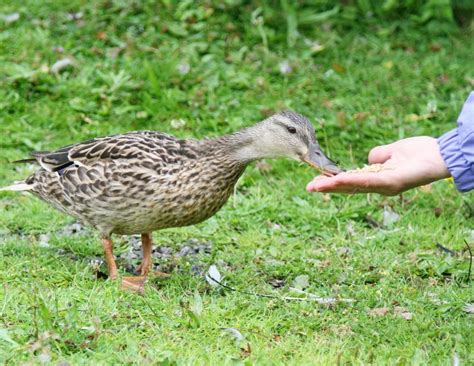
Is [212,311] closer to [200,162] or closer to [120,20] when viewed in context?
[200,162]

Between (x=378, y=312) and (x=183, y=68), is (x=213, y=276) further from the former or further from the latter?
(x=183, y=68)

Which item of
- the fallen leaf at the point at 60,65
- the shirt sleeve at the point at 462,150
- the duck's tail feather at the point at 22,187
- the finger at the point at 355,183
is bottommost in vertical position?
the fallen leaf at the point at 60,65

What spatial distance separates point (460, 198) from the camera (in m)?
7.21

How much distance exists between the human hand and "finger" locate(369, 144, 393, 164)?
0.59ft

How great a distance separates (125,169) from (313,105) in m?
3.18

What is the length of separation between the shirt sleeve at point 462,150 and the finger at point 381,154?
14.4 inches

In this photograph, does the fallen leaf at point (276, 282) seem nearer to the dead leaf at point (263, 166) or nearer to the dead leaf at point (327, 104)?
the dead leaf at point (263, 166)

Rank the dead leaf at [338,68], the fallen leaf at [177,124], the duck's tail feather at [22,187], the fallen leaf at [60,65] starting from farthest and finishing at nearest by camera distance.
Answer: the dead leaf at [338,68]
the fallen leaf at [60,65]
the fallen leaf at [177,124]
the duck's tail feather at [22,187]

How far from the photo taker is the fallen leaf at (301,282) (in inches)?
227

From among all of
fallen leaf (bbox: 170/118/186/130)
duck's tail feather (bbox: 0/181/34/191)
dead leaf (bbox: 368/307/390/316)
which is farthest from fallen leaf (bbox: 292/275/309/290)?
fallen leaf (bbox: 170/118/186/130)

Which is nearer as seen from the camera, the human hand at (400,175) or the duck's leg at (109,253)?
the human hand at (400,175)

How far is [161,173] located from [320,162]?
3.04 feet

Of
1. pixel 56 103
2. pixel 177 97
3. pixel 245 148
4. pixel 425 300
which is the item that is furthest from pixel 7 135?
pixel 425 300

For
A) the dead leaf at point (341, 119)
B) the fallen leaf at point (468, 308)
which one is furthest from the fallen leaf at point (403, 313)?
the dead leaf at point (341, 119)
